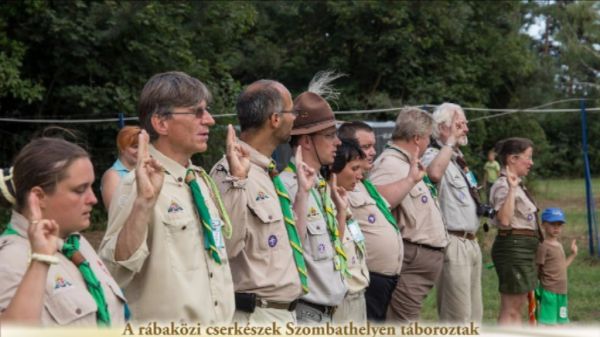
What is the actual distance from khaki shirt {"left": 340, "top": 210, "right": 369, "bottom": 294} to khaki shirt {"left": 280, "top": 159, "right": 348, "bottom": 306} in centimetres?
22

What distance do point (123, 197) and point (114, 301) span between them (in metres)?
0.49

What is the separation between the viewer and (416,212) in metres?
5.84

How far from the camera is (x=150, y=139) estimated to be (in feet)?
11.6

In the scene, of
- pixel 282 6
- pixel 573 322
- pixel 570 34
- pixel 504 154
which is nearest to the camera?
pixel 504 154

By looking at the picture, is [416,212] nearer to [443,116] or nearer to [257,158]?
[443,116]

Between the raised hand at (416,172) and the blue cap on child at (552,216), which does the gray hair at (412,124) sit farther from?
the blue cap on child at (552,216)

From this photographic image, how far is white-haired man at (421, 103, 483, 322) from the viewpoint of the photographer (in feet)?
20.4

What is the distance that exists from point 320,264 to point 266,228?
542mm

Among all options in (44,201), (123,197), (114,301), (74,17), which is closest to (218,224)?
(123,197)

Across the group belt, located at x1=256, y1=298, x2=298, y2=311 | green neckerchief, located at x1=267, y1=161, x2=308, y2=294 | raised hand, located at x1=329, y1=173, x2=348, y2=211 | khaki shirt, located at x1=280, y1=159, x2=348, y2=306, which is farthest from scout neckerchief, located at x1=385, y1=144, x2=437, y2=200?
belt, located at x1=256, y1=298, x2=298, y2=311

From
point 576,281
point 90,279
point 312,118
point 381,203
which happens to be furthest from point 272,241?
point 576,281

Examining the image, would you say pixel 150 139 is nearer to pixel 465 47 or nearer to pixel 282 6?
pixel 282 6

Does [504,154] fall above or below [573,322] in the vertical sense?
above

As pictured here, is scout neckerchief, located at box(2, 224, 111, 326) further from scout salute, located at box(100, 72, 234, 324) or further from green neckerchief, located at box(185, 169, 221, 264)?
green neckerchief, located at box(185, 169, 221, 264)
